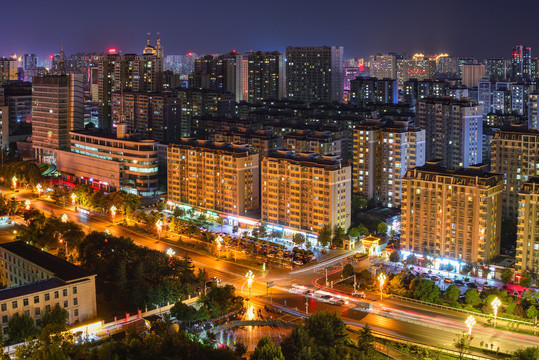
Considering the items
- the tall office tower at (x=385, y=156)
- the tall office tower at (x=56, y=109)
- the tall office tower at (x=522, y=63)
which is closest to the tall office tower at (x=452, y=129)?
the tall office tower at (x=385, y=156)

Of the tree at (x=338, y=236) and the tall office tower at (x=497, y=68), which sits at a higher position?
the tall office tower at (x=497, y=68)

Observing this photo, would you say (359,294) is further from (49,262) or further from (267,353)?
(49,262)

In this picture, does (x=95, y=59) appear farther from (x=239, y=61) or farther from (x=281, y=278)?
(x=281, y=278)

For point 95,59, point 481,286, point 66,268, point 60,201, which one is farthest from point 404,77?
point 66,268

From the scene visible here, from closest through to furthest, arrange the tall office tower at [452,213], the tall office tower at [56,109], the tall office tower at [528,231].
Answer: the tall office tower at [528,231] → the tall office tower at [452,213] → the tall office tower at [56,109]

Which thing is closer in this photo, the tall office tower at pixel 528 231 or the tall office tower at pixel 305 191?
the tall office tower at pixel 528 231

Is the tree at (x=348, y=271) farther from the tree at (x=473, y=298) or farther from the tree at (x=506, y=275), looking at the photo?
the tree at (x=506, y=275)

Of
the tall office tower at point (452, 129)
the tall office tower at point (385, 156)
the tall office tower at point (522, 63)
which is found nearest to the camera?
the tall office tower at point (385, 156)
